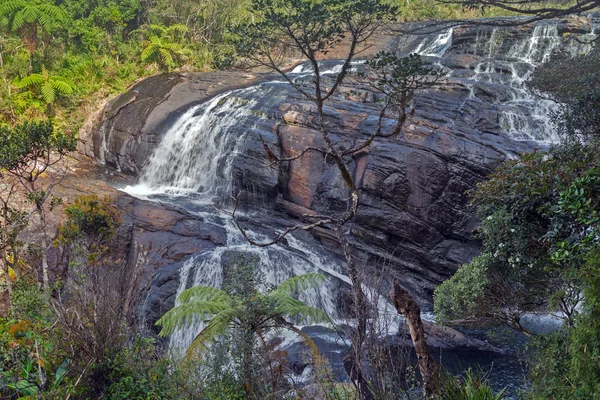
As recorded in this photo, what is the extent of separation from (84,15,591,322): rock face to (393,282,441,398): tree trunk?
17.5 ft

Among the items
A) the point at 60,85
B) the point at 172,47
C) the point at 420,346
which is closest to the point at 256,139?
the point at 60,85

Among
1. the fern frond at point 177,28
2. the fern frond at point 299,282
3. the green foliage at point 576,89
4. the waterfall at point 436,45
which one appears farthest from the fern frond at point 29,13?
the green foliage at point 576,89

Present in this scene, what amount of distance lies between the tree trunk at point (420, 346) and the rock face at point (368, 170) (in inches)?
209

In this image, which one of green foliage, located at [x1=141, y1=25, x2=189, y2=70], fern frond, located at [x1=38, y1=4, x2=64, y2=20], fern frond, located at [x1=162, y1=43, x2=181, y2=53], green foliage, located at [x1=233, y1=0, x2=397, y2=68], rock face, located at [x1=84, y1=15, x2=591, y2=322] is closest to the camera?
green foliage, located at [x1=233, y1=0, x2=397, y2=68]

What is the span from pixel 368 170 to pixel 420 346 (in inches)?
328

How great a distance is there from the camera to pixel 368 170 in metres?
13.4

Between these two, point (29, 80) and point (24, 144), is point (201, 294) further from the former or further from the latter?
point (29, 80)

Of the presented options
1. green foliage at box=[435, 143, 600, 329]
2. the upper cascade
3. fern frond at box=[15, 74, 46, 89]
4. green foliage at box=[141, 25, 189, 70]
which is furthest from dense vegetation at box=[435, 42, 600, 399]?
green foliage at box=[141, 25, 189, 70]

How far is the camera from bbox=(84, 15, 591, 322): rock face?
12.9 meters

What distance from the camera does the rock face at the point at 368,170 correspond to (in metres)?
12.9

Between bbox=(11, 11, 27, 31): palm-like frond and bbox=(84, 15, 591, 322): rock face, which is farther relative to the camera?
bbox=(11, 11, 27, 31): palm-like frond

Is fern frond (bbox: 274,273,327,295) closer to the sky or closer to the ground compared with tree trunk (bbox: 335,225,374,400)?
closer to the ground

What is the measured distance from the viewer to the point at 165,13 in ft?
81.6

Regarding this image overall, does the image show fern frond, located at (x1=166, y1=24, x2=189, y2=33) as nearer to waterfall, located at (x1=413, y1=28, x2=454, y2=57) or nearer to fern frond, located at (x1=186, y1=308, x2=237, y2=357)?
waterfall, located at (x1=413, y1=28, x2=454, y2=57)
